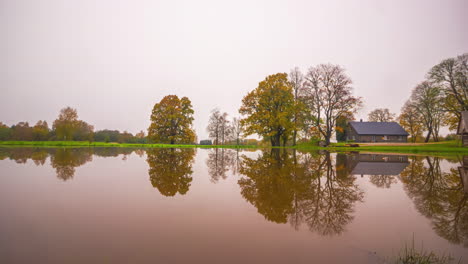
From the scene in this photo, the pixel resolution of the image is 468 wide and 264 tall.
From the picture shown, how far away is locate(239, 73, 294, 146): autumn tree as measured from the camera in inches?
1310

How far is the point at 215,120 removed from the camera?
6009cm

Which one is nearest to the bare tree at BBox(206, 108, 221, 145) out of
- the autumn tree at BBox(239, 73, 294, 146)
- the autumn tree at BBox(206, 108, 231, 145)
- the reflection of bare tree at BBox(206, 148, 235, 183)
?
the autumn tree at BBox(206, 108, 231, 145)

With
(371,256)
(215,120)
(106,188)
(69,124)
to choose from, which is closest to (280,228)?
(371,256)

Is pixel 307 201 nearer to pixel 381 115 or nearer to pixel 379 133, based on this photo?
pixel 379 133

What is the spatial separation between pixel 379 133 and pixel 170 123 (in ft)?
167

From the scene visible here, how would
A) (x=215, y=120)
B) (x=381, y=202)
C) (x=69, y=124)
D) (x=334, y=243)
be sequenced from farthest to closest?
(x=215, y=120)
(x=69, y=124)
(x=381, y=202)
(x=334, y=243)

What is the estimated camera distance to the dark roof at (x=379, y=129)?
175ft

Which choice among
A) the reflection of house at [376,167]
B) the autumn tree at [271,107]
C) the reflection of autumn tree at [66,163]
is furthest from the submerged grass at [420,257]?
the autumn tree at [271,107]

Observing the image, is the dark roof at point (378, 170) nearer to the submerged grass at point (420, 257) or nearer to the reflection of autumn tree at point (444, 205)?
the reflection of autumn tree at point (444, 205)

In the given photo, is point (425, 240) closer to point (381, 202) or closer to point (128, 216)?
point (381, 202)

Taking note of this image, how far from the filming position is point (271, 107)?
34.4 meters

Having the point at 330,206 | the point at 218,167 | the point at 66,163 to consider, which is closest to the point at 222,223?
the point at 330,206

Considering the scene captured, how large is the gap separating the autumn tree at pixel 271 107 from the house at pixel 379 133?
29.5 meters

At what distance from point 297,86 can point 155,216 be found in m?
37.9
